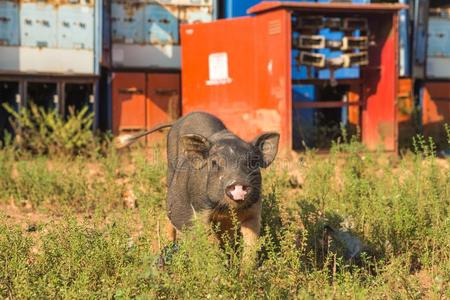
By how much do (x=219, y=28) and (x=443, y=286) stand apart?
26.4ft

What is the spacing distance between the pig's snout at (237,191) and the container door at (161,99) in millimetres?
9177

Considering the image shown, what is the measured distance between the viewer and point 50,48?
13.4 m

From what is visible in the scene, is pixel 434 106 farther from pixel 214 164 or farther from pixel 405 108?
pixel 214 164

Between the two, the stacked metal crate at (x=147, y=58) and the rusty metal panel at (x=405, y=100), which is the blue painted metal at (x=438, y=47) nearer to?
the rusty metal panel at (x=405, y=100)

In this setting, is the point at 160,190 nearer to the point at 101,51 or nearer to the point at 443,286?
the point at 443,286

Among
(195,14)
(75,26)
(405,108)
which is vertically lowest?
(405,108)

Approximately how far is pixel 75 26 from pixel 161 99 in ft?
7.00

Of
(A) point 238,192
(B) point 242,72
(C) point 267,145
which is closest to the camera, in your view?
(A) point 238,192

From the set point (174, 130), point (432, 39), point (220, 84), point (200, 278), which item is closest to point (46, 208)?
point (174, 130)

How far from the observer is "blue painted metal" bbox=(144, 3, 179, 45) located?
47.0 ft

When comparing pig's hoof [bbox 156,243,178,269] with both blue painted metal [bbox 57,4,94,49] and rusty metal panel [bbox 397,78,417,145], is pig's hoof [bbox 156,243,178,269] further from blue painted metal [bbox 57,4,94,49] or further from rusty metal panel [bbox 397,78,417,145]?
rusty metal panel [bbox 397,78,417,145]

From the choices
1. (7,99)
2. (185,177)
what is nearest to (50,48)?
(7,99)

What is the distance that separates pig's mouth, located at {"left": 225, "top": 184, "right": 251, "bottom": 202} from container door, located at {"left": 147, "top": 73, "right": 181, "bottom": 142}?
9.18 metres

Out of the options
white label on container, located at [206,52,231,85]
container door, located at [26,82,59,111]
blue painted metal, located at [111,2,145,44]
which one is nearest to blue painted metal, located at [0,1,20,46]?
container door, located at [26,82,59,111]
